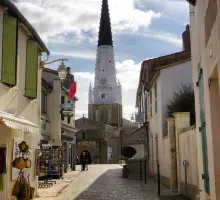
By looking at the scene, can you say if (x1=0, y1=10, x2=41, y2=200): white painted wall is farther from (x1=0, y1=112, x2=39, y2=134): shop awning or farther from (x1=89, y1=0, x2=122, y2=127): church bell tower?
(x1=89, y1=0, x2=122, y2=127): church bell tower

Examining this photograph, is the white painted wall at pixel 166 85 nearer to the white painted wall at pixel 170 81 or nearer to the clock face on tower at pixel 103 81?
the white painted wall at pixel 170 81

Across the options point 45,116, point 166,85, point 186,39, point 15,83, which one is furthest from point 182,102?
point 15,83

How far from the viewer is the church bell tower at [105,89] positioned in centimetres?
7919

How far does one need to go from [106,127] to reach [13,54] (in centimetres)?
5235

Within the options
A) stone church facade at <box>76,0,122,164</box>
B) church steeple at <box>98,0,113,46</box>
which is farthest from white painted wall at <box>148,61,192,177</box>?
church steeple at <box>98,0,113,46</box>

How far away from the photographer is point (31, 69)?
1335cm

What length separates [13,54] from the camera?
36.7 feet

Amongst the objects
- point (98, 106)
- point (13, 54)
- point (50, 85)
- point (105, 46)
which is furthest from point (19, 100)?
point (98, 106)

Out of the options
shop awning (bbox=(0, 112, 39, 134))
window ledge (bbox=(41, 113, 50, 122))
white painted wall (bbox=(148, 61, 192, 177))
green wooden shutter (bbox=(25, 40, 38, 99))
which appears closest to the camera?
shop awning (bbox=(0, 112, 39, 134))

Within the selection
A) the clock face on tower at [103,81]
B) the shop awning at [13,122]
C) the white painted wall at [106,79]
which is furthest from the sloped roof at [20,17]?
the clock face on tower at [103,81]

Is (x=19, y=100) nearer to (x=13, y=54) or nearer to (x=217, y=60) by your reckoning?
(x=13, y=54)

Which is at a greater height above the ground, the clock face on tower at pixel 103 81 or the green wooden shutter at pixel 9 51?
the clock face on tower at pixel 103 81

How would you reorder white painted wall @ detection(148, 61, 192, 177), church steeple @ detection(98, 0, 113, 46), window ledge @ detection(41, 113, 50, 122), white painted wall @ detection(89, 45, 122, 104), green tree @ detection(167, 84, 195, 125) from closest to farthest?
green tree @ detection(167, 84, 195, 125)
white painted wall @ detection(148, 61, 192, 177)
window ledge @ detection(41, 113, 50, 122)
church steeple @ detection(98, 0, 113, 46)
white painted wall @ detection(89, 45, 122, 104)

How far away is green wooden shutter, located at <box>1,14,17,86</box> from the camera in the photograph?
423 inches
